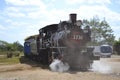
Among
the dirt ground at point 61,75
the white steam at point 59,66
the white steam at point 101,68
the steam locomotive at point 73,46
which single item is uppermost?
the steam locomotive at point 73,46

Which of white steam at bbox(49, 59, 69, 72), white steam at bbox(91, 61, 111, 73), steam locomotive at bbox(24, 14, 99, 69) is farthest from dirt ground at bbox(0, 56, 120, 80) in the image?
steam locomotive at bbox(24, 14, 99, 69)

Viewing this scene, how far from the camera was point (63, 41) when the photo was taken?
2317 cm

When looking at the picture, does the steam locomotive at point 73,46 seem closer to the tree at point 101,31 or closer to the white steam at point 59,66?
the white steam at point 59,66

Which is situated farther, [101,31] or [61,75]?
[101,31]

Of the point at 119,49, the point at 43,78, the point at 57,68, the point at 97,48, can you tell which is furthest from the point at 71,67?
the point at 119,49

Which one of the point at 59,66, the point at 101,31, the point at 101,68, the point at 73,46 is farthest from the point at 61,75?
the point at 101,31

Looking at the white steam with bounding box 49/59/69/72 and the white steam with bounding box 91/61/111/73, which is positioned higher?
the white steam with bounding box 49/59/69/72

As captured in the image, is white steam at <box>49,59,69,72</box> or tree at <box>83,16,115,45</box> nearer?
white steam at <box>49,59,69,72</box>

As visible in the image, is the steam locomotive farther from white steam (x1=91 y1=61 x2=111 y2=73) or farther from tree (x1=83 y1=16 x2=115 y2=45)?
tree (x1=83 y1=16 x2=115 y2=45)

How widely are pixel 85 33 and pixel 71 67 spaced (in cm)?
303

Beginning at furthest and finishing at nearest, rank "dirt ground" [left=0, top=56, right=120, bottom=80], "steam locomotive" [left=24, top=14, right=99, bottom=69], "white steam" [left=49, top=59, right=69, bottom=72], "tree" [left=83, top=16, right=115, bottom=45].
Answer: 1. "tree" [left=83, top=16, right=115, bottom=45]
2. "steam locomotive" [left=24, top=14, right=99, bottom=69]
3. "white steam" [left=49, top=59, right=69, bottom=72]
4. "dirt ground" [left=0, top=56, right=120, bottom=80]

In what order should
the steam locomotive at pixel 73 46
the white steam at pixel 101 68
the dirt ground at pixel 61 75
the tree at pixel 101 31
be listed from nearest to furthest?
the dirt ground at pixel 61 75 → the white steam at pixel 101 68 → the steam locomotive at pixel 73 46 → the tree at pixel 101 31

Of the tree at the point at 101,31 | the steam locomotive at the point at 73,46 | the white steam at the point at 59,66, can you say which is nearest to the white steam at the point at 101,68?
the steam locomotive at the point at 73,46

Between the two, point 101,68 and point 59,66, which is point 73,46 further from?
point 101,68
